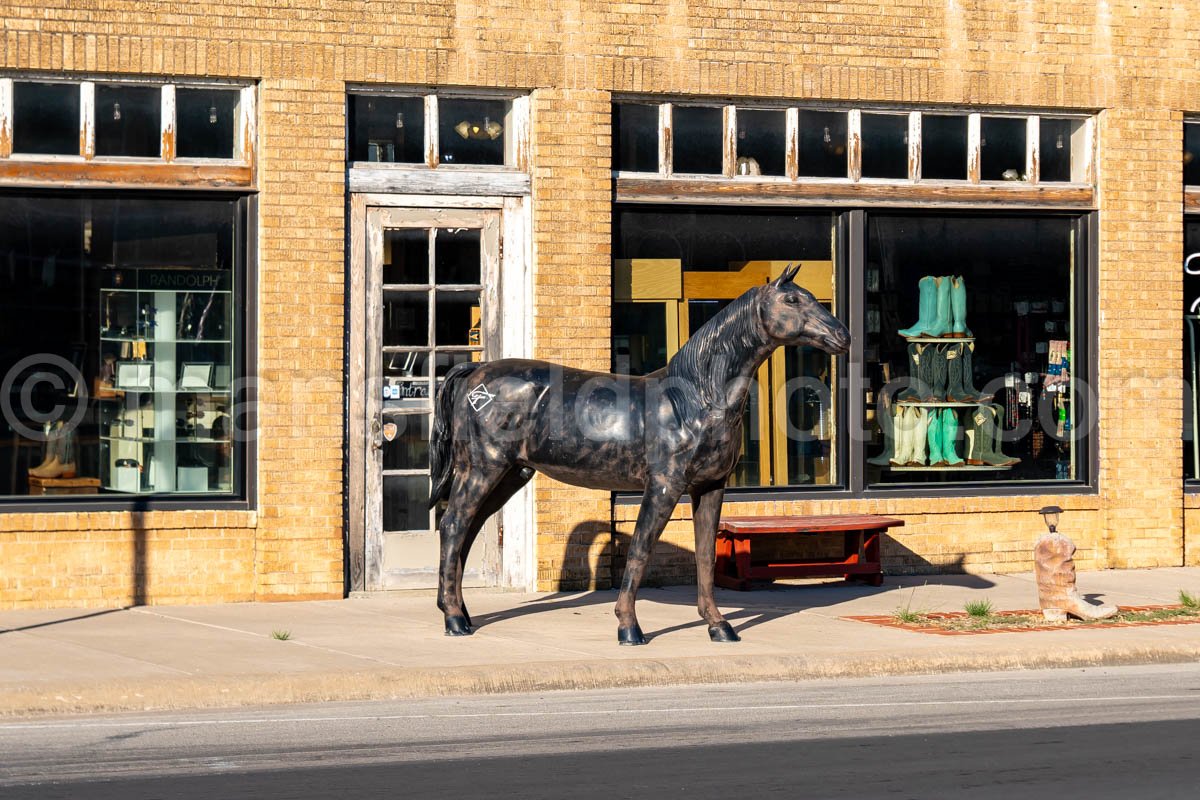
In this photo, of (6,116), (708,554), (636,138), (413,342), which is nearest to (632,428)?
(708,554)

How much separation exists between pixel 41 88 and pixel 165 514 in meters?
3.29

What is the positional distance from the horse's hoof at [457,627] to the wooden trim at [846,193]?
4.14 metres

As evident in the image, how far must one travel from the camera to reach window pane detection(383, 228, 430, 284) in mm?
13844

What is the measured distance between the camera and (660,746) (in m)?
8.52

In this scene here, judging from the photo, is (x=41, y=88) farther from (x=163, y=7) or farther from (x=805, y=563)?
(x=805, y=563)

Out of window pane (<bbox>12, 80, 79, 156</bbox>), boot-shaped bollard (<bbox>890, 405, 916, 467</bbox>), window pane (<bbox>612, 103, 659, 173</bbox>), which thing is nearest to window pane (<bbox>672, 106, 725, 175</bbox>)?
window pane (<bbox>612, 103, 659, 173</bbox>)

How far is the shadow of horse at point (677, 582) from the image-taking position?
44.1 feet

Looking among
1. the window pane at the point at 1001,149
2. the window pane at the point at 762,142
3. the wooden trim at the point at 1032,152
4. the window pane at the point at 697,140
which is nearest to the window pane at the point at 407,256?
the window pane at the point at 697,140

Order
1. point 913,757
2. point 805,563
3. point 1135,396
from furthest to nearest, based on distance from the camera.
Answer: point 1135,396 < point 805,563 < point 913,757

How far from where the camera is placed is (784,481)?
15.0 meters

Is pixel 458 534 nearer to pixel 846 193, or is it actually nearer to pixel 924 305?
pixel 846 193

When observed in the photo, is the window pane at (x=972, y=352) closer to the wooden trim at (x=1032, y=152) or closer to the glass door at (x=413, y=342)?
the wooden trim at (x=1032, y=152)

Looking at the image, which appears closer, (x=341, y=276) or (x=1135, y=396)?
(x=341, y=276)

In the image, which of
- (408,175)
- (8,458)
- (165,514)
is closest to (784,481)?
(408,175)
